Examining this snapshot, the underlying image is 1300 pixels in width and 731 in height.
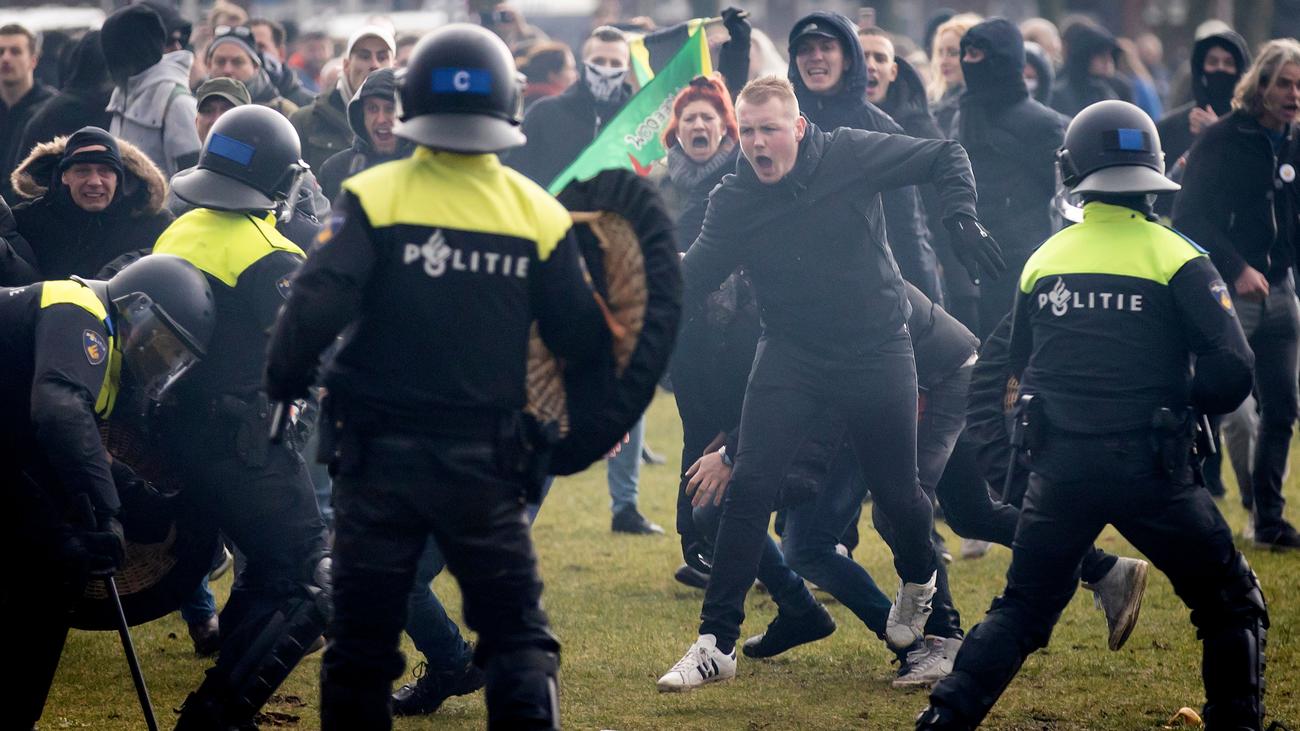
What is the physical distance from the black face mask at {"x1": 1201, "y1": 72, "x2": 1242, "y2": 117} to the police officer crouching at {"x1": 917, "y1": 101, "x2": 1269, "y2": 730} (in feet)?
15.5

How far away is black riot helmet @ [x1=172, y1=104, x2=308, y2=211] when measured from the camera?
5.61m

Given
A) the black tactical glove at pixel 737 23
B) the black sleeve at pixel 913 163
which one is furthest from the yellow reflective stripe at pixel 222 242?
the black tactical glove at pixel 737 23

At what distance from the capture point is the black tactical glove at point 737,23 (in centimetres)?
854

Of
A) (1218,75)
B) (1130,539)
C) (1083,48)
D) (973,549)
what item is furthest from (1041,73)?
(1130,539)

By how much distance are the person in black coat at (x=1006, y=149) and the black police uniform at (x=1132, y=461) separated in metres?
3.60

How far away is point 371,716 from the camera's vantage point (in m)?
4.40

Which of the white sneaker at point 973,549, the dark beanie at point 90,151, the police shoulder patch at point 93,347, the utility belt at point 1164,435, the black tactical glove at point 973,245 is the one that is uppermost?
the dark beanie at point 90,151

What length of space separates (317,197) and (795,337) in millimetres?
2129

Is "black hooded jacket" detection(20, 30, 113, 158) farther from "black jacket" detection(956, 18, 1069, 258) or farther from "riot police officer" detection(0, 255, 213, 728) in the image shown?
"black jacket" detection(956, 18, 1069, 258)

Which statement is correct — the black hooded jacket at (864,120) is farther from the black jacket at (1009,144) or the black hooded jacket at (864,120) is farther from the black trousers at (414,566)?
the black trousers at (414,566)

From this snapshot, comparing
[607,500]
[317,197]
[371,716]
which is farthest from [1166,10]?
[371,716]

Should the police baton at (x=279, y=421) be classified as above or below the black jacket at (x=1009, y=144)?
below

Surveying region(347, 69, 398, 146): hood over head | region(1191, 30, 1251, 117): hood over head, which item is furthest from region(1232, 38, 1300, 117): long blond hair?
region(347, 69, 398, 146): hood over head

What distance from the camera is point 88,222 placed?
690 centimetres
